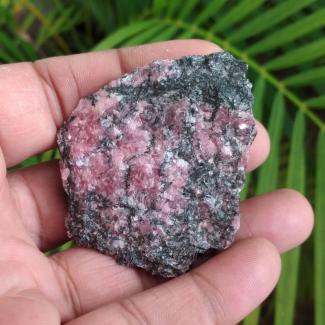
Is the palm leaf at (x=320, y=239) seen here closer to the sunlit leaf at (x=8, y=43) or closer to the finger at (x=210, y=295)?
the finger at (x=210, y=295)

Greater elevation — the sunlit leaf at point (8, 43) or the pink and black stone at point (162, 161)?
the sunlit leaf at point (8, 43)

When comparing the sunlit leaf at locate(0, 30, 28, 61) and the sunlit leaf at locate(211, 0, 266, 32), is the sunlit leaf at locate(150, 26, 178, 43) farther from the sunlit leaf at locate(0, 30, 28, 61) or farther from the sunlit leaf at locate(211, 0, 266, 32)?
the sunlit leaf at locate(0, 30, 28, 61)

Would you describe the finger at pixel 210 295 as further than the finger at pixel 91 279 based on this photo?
No

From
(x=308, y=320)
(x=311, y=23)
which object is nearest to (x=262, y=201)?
(x=311, y=23)

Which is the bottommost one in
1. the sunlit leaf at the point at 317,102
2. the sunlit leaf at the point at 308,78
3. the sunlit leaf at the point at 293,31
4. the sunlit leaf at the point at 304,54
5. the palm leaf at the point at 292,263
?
the palm leaf at the point at 292,263

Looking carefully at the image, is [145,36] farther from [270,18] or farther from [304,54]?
[304,54]

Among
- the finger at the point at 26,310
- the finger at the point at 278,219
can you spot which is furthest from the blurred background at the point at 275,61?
the finger at the point at 26,310

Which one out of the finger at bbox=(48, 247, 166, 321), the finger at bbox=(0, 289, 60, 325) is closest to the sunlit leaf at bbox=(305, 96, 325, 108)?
the finger at bbox=(48, 247, 166, 321)

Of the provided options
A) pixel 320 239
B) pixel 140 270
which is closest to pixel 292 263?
pixel 320 239
